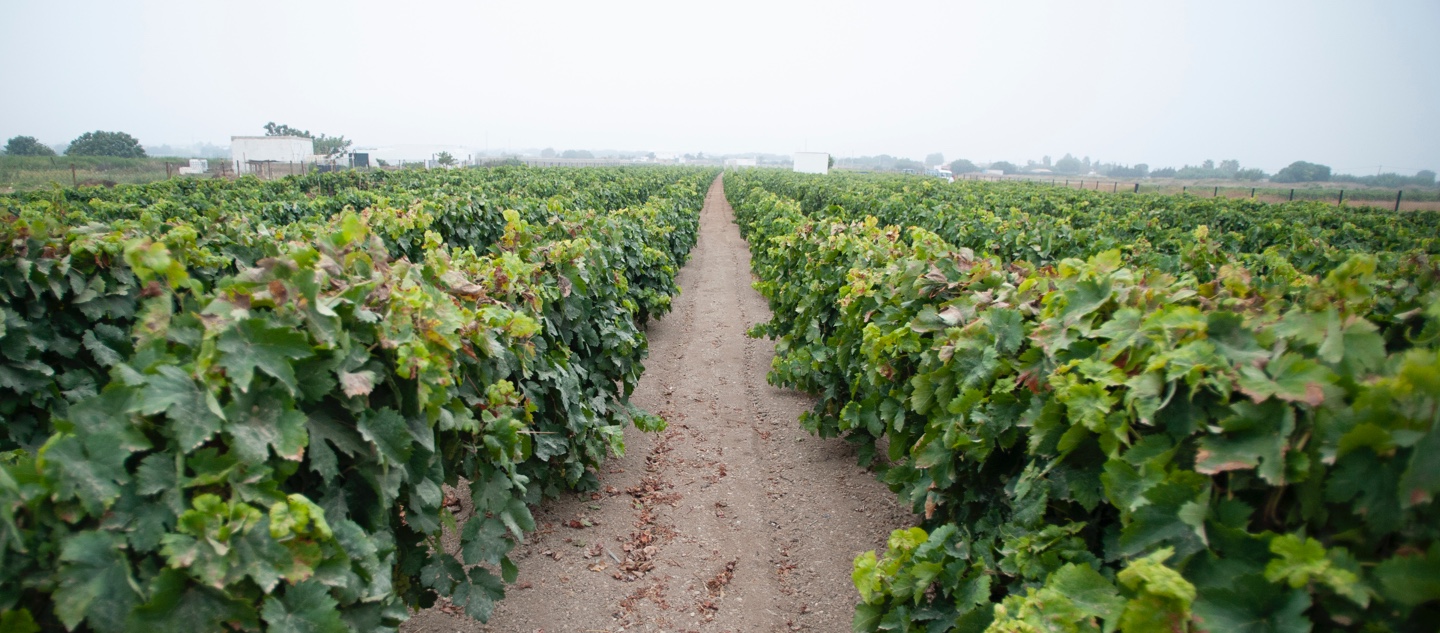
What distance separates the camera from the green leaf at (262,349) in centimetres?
206

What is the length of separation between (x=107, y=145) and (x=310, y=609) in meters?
94.9

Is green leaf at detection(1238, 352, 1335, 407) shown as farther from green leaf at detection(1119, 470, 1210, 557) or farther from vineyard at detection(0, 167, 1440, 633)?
green leaf at detection(1119, 470, 1210, 557)

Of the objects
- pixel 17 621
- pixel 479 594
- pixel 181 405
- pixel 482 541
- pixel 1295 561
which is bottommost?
pixel 479 594

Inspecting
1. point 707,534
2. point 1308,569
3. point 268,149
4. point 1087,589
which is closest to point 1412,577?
point 1308,569

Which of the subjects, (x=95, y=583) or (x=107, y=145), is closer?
(x=95, y=583)

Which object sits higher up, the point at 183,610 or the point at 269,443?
the point at 269,443

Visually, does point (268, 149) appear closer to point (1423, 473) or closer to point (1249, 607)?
point (1249, 607)

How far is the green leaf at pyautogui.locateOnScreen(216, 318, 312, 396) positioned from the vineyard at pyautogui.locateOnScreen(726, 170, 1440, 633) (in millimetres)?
2246

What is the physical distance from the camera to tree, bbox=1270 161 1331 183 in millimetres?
69875

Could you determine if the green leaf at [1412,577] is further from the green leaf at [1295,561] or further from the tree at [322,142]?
the tree at [322,142]

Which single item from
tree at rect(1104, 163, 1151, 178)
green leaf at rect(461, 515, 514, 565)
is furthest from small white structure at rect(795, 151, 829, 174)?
green leaf at rect(461, 515, 514, 565)

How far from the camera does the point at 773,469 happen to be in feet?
20.2

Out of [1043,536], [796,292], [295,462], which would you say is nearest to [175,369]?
[295,462]

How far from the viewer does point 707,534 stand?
16.7ft
